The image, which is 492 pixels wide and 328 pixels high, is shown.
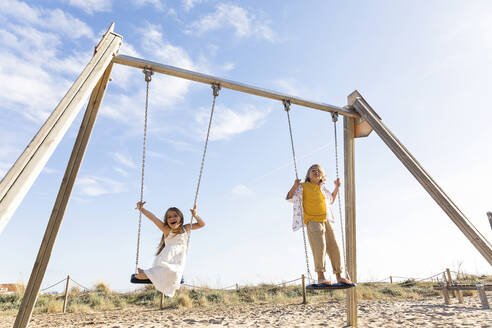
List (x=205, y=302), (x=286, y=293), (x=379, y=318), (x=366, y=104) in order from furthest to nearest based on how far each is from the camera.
Answer: 1. (x=286, y=293)
2. (x=205, y=302)
3. (x=379, y=318)
4. (x=366, y=104)

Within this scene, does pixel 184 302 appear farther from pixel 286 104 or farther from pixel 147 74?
pixel 147 74

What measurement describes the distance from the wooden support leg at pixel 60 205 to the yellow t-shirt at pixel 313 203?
8.88 feet

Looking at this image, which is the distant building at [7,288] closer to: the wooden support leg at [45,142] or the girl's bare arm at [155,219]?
the girl's bare arm at [155,219]

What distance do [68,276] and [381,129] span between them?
948 centimetres

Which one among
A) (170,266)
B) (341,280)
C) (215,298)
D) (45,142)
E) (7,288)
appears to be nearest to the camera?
(45,142)

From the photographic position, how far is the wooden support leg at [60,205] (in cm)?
381

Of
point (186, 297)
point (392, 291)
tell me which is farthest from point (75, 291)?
point (392, 291)

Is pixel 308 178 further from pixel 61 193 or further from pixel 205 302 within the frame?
pixel 205 302

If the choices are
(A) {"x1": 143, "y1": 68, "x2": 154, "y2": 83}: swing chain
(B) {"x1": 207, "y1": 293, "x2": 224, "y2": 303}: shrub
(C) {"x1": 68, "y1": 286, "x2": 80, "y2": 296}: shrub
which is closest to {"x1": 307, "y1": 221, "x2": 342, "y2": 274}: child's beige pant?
(A) {"x1": 143, "y1": 68, "x2": 154, "y2": 83}: swing chain

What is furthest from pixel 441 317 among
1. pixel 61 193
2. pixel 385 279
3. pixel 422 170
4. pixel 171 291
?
pixel 385 279

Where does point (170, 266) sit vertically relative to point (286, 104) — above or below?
below

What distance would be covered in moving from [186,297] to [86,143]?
7.77 m

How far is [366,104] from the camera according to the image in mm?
4809

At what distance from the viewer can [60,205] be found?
3941 millimetres
